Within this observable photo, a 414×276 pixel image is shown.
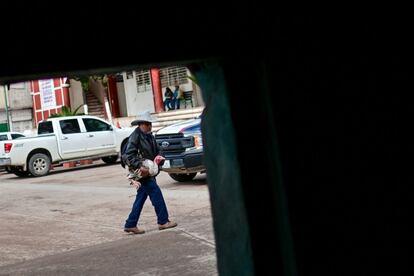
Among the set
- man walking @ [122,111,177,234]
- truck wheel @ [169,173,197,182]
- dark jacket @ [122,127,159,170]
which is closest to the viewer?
man walking @ [122,111,177,234]

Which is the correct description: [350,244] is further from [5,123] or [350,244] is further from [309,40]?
[5,123]

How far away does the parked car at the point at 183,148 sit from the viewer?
37.8ft

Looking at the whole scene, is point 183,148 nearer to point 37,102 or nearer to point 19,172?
point 19,172

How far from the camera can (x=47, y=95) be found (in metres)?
38.5

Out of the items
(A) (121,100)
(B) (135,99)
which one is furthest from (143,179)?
(A) (121,100)

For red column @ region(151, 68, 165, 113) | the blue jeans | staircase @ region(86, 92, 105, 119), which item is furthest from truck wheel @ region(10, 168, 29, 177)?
staircase @ region(86, 92, 105, 119)

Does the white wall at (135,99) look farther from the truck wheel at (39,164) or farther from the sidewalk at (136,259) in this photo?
the sidewalk at (136,259)

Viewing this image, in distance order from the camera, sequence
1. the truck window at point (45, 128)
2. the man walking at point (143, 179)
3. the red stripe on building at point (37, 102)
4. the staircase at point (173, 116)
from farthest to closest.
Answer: the red stripe on building at point (37, 102) < the staircase at point (173, 116) < the truck window at point (45, 128) < the man walking at point (143, 179)

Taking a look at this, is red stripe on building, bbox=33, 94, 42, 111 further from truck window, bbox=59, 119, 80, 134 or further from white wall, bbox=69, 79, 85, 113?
truck window, bbox=59, 119, 80, 134

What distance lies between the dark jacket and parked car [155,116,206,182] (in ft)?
10.4

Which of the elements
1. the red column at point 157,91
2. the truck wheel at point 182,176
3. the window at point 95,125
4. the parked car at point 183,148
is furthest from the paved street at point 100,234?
the red column at point 157,91

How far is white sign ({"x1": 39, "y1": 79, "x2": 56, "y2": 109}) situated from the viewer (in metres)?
38.1

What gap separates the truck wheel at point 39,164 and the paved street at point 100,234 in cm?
432

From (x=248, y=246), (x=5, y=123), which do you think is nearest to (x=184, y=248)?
(x=248, y=246)
